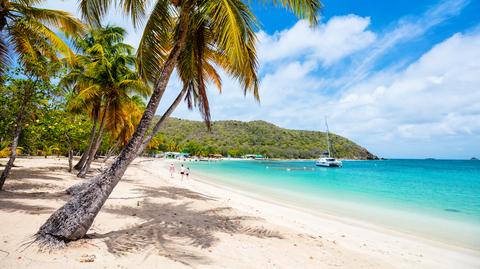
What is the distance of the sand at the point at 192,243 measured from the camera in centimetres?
372

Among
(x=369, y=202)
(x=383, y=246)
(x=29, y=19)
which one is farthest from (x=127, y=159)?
(x=369, y=202)

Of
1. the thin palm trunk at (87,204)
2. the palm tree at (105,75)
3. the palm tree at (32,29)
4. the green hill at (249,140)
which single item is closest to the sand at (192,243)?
the thin palm trunk at (87,204)

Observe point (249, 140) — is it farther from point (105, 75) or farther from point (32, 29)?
point (32, 29)

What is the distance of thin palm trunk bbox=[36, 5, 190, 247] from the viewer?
3883 mm

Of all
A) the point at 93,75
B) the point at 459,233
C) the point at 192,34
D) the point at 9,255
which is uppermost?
the point at 93,75

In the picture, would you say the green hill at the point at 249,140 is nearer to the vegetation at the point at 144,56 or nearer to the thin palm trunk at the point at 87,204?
the vegetation at the point at 144,56

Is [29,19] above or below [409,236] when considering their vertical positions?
above

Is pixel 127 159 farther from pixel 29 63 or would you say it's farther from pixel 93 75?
pixel 93 75

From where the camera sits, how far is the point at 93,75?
13.6 m

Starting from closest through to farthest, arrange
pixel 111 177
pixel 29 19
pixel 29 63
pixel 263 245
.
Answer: pixel 111 177
pixel 263 245
pixel 29 63
pixel 29 19

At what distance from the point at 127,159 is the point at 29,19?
286 inches

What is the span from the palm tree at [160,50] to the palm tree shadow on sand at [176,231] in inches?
26.9

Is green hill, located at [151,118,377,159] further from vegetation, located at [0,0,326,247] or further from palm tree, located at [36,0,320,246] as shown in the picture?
palm tree, located at [36,0,320,246]

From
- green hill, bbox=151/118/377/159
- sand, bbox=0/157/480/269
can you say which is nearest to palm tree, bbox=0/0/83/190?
sand, bbox=0/157/480/269
